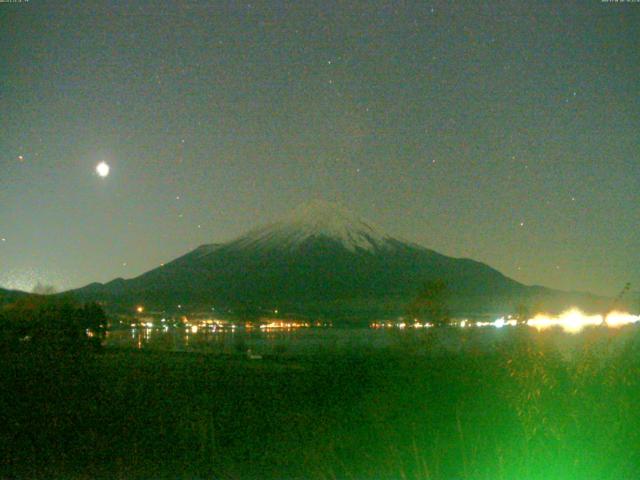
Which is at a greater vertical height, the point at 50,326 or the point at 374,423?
the point at 50,326

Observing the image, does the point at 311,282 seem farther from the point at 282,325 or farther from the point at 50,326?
the point at 50,326

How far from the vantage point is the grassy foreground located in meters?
9.36

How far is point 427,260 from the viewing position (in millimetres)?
79062

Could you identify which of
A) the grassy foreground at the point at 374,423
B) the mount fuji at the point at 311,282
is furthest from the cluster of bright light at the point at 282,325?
the grassy foreground at the point at 374,423

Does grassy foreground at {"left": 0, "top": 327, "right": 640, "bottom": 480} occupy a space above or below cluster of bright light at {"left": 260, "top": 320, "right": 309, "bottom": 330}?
below

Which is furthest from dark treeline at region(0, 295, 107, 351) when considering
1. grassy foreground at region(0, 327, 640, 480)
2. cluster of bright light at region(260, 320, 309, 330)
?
cluster of bright light at region(260, 320, 309, 330)

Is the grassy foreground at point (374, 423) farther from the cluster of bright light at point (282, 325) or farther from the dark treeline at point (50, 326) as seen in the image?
the cluster of bright light at point (282, 325)

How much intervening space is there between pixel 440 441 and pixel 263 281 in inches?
2939

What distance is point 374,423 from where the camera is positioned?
13031mm

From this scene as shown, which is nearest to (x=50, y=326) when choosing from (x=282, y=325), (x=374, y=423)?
(x=374, y=423)

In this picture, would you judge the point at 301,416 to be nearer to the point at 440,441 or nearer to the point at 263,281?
the point at 440,441

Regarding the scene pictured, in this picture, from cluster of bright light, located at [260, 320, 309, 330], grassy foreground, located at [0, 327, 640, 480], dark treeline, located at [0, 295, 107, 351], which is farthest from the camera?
cluster of bright light, located at [260, 320, 309, 330]

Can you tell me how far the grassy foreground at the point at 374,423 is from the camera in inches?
368

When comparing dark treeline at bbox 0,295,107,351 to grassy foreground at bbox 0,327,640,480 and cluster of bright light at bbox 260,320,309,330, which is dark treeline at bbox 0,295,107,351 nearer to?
grassy foreground at bbox 0,327,640,480
